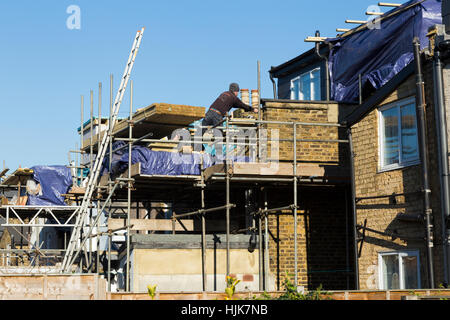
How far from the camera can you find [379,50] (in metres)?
21.4

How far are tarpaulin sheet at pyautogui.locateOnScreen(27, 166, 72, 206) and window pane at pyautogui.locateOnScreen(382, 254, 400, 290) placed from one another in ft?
56.8

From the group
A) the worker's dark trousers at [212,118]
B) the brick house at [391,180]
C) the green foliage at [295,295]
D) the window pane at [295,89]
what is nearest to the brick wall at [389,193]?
the brick house at [391,180]

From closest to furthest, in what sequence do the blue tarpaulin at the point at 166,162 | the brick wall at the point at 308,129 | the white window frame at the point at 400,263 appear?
1. the white window frame at the point at 400,263
2. the blue tarpaulin at the point at 166,162
3. the brick wall at the point at 308,129

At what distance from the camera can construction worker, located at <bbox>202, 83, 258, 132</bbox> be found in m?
19.0

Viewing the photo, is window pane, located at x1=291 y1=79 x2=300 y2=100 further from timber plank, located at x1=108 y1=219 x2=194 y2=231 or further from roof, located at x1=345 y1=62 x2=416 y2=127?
roof, located at x1=345 y1=62 x2=416 y2=127

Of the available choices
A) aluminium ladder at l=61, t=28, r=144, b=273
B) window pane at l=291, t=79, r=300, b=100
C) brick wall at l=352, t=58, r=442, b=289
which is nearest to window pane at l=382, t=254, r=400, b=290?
brick wall at l=352, t=58, r=442, b=289

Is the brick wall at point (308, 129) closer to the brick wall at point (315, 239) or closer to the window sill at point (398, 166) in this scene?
the brick wall at point (315, 239)

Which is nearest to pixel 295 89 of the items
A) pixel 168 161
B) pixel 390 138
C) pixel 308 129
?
pixel 308 129

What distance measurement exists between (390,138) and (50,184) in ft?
59.7

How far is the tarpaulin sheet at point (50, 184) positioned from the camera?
30.7 metres

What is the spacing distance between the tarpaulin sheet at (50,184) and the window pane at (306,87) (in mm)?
11019

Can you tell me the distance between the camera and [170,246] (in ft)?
61.5
